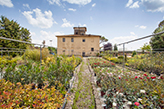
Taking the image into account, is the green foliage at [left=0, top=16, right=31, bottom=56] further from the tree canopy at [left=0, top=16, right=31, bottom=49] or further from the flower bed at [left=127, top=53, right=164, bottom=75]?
the flower bed at [left=127, top=53, right=164, bottom=75]

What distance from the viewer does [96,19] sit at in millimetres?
6551

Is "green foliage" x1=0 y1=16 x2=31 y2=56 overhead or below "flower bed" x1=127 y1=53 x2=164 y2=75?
overhead

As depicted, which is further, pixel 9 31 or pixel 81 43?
pixel 81 43

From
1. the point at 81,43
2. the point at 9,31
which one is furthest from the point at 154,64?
the point at 9,31

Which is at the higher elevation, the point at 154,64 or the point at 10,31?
the point at 10,31

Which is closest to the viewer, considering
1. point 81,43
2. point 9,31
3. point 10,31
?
point 9,31

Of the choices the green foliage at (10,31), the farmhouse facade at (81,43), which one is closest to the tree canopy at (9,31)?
the green foliage at (10,31)

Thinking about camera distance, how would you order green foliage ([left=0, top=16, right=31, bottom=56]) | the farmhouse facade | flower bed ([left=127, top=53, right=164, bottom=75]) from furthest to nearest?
the farmhouse facade < green foliage ([left=0, top=16, right=31, bottom=56]) < flower bed ([left=127, top=53, right=164, bottom=75])

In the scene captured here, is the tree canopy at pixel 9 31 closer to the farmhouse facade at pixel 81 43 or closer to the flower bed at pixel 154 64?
the farmhouse facade at pixel 81 43

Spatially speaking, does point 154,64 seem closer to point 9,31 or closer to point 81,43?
point 81,43

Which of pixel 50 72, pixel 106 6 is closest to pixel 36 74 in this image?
pixel 50 72

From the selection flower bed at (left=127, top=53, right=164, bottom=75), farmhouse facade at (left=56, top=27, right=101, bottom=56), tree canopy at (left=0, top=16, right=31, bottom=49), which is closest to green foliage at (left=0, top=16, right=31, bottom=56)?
tree canopy at (left=0, top=16, right=31, bottom=49)

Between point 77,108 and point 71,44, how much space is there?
1783cm

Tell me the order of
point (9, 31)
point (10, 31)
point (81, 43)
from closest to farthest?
point (9, 31) < point (10, 31) < point (81, 43)
